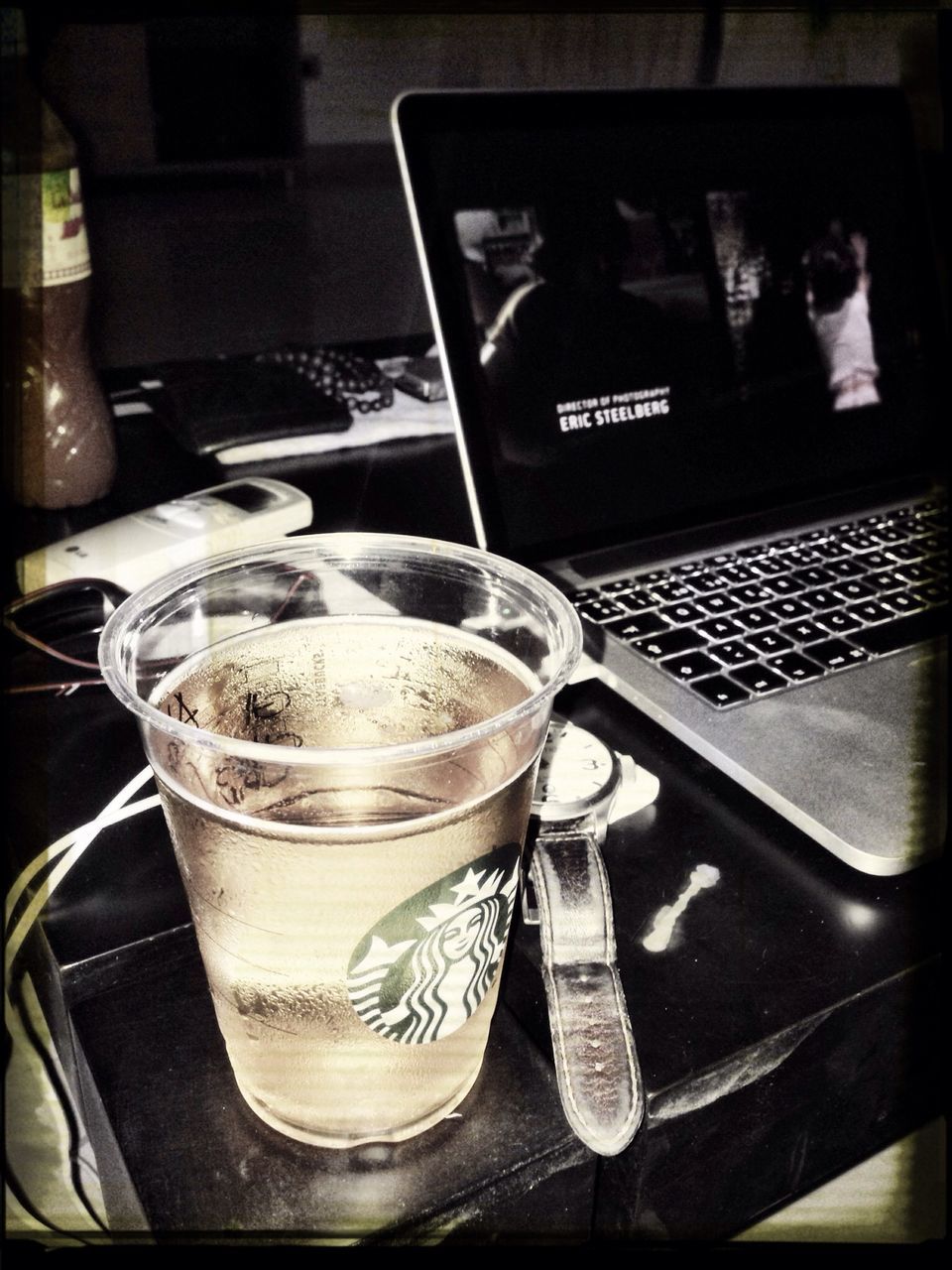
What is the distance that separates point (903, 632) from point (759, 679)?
0.35 feet

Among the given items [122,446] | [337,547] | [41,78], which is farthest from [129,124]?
[337,547]

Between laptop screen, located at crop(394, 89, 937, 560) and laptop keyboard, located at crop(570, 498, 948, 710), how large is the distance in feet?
0.17

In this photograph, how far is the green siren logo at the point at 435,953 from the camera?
0.24 meters

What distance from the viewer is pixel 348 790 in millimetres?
252

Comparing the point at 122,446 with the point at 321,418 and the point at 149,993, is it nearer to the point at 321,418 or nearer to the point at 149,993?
the point at 321,418

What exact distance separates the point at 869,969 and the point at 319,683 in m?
0.20

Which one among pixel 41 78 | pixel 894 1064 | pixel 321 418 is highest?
pixel 41 78

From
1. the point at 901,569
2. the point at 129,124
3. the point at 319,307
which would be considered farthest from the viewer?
the point at 319,307

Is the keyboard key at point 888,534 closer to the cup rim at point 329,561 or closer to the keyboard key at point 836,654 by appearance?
the keyboard key at point 836,654

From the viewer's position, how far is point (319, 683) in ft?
0.98

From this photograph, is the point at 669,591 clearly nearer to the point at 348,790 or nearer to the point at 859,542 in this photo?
the point at 859,542

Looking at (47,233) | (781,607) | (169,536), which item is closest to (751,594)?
(781,607)

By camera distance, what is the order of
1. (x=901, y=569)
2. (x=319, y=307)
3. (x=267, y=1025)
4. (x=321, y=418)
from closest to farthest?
(x=267, y=1025) → (x=901, y=569) → (x=321, y=418) → (x=319, y=307)

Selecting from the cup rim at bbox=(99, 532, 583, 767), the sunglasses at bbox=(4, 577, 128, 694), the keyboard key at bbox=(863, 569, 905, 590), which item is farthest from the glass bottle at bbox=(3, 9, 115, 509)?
the keyboard key at bbox=(863, 569, 905, 590)
